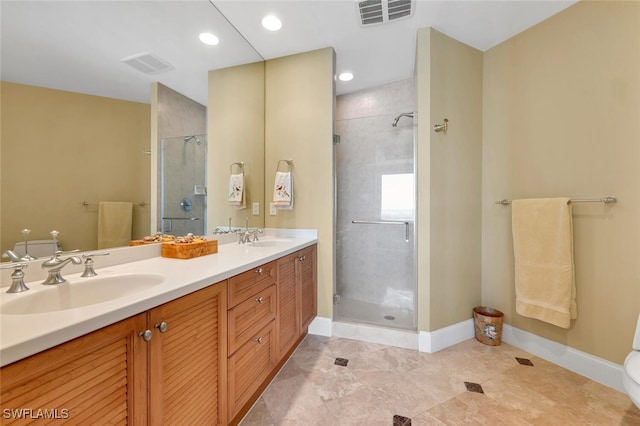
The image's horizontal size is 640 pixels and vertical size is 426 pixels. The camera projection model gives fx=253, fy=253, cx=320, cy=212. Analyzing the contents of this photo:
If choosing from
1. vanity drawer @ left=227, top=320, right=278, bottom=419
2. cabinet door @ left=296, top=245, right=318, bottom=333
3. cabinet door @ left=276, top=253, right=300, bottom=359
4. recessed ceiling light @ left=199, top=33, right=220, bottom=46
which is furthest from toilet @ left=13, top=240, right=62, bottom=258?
recessed ceiling light @ left=199, top=33, right=220, bottom=46

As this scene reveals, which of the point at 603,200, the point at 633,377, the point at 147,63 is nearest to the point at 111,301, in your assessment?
the point at 147,63

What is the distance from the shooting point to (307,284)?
2035 millimetres

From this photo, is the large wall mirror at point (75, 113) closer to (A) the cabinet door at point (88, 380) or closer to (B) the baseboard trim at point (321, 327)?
(A) the cabinet door at point (88, 380)

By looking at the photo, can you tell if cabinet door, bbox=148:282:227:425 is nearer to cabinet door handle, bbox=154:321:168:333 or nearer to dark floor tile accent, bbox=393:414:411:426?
cabinet door handle, bbox=154:321:168:333

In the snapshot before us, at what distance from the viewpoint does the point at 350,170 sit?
282cm

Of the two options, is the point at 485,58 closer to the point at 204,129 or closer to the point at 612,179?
the point at 612,179

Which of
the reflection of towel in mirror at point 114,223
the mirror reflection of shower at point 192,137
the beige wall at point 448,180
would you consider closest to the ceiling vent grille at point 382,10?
the beige wall at point 448,180

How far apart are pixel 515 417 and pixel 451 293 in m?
0.86

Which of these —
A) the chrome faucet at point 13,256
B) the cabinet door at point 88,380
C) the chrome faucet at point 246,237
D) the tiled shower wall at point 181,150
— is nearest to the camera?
the cabinet door at point 88,380

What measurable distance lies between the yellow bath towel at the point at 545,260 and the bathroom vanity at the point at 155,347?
1808 millimetres

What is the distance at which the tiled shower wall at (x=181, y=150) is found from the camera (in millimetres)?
1396

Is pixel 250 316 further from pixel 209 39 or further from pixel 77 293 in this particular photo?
pixel 209 39

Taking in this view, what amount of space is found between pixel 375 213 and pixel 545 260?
143 cm

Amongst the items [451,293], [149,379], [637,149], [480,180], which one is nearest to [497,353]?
[451,293]
